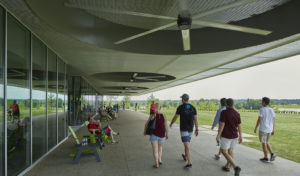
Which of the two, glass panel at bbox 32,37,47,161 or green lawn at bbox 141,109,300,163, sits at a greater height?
glass panel at bbox 32,37,47,161

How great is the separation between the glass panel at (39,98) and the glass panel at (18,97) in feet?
1.27

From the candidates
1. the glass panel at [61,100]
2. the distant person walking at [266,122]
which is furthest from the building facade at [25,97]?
the distant person walking at [266,122]

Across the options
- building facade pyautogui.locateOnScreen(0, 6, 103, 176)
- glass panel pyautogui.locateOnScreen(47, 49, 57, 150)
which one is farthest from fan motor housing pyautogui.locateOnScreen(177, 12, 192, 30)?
glass panel pyautogui.locateOnScreen(47, 49, 57, 150)

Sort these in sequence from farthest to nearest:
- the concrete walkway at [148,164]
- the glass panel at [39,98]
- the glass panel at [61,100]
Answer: the glass panel at [61,100]
the glass panel at [39,98]
the concrete walkway at [148,164]

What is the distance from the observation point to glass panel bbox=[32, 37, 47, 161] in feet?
17.6

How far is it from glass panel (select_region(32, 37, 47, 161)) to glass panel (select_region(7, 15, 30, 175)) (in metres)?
0.39

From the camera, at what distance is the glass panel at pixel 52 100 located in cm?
678

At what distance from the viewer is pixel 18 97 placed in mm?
4371

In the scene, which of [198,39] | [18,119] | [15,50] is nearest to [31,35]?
[15,50]

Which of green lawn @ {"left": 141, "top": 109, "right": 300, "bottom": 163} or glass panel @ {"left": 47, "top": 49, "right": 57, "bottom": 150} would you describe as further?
green lawn @ {"left": 141, "top": 109, "right": 300, "bottom": 163}

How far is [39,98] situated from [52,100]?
1.48 meters

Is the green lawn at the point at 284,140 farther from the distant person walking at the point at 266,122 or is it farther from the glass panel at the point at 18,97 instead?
the glass panel at the point at 18,97

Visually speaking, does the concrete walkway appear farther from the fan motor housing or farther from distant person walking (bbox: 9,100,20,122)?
the fan motor housing

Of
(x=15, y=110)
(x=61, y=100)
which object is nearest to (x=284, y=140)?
(x=61, y=100)
